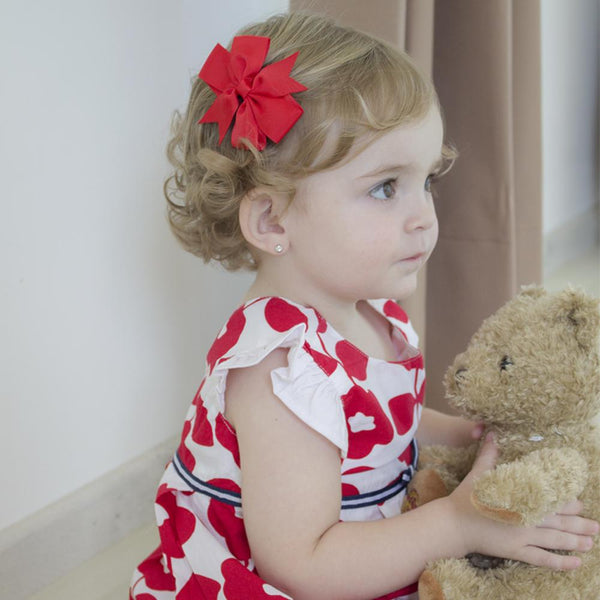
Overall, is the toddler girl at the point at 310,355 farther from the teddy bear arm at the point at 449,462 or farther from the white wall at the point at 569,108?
the white wall at the point at 569,108

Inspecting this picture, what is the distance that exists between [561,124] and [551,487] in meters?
1.96

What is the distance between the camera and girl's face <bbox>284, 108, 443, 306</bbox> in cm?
80

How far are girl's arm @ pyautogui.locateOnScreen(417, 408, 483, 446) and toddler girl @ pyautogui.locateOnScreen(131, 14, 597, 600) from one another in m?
0.15

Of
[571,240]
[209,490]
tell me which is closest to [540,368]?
[209,490]

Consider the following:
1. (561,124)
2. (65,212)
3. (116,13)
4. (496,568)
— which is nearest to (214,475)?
(496,568)

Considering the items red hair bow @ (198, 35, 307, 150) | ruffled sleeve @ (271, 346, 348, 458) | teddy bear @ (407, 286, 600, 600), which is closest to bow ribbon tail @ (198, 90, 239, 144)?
red hair bow @ (198, 35, 307, 150)

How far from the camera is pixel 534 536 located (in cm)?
77

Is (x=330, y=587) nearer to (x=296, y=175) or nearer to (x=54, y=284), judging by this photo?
(x=296, y=175)

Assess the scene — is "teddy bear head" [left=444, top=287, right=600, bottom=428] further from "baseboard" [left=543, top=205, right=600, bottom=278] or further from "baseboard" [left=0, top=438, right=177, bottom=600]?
"baseboard" [left=543, top=205, right=600, bottom=278]

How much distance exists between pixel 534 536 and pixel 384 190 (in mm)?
374

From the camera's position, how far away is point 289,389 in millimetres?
758

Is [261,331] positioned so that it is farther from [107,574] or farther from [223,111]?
[107,574]

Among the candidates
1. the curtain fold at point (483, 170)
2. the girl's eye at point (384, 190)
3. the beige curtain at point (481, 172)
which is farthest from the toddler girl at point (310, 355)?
the curtain fold at point (483, 170)

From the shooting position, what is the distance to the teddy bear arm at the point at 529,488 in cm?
70
